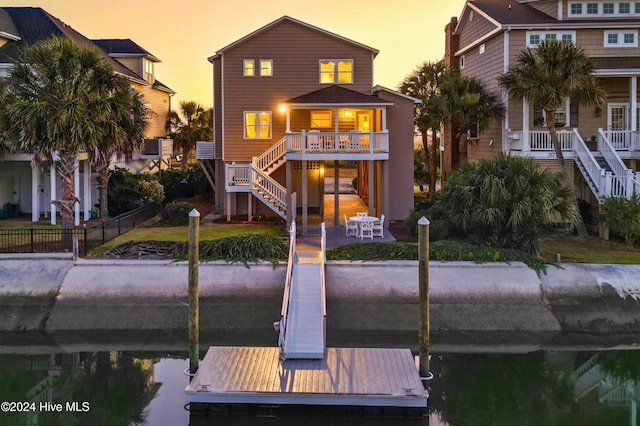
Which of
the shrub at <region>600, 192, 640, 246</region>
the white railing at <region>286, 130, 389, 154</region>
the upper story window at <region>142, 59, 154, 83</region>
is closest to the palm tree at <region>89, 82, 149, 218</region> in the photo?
the white railing at <region>286, 130, 389, 154</region>

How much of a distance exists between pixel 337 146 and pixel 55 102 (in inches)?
418

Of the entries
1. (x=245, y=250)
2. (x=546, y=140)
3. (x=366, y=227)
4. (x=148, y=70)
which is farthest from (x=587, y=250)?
(x=148, y=70)

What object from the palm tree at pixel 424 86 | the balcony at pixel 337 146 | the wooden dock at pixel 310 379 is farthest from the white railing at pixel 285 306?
the palm tree at pixel 424 86

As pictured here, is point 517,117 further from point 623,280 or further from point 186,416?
point 186,416

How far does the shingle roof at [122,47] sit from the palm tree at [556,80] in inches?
1017

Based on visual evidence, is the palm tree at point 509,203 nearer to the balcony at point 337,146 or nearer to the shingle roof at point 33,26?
the balcony at point 337,146

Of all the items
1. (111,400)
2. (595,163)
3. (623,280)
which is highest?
(595,163)

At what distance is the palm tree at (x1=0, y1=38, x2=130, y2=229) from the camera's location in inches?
903

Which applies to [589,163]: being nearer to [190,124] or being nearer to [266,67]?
[266,67]

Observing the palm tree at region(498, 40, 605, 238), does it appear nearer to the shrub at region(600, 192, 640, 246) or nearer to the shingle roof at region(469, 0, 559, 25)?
the shrub at region(600, 192, 640, 246)

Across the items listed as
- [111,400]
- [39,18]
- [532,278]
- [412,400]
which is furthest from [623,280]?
[39,18]

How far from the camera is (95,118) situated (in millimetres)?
23859

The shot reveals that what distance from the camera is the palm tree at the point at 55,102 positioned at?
75.3ft

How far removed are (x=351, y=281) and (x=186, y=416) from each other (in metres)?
A: 7.79
